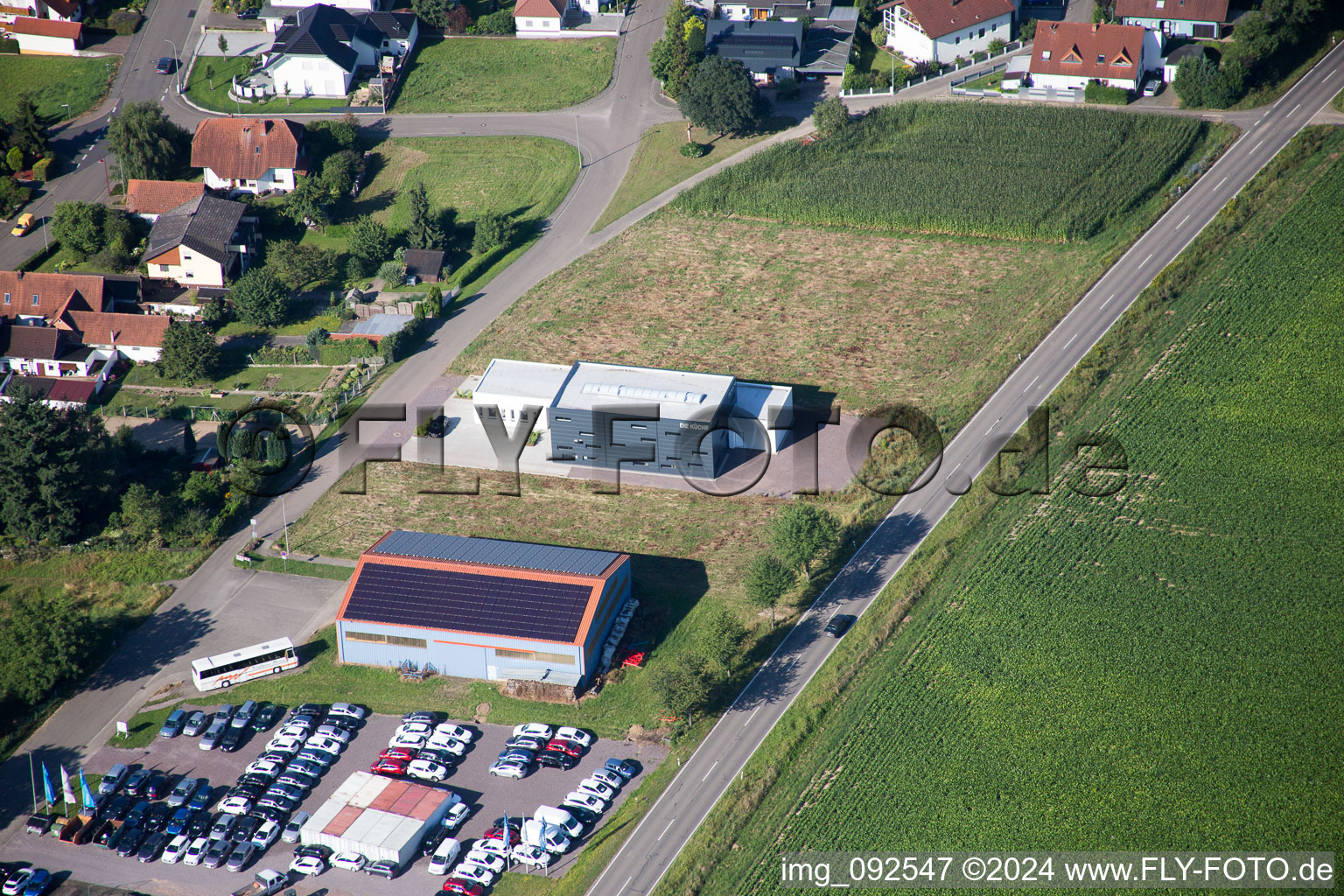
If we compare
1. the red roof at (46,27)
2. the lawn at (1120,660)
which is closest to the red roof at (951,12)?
the lawn at (1120,660)

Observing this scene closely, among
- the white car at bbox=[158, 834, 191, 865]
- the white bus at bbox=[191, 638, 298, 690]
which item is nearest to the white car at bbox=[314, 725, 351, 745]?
the white bus at bbox=[191, 638, 298, 690]

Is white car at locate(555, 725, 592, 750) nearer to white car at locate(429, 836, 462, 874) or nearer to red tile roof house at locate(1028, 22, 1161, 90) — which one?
white car at locate(429, 836, 462, 874)

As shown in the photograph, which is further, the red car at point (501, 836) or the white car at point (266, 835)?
the white car at point (266, 835)

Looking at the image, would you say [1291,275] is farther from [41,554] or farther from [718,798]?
[41,554]

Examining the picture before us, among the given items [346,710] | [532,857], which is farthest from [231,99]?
[532,857]

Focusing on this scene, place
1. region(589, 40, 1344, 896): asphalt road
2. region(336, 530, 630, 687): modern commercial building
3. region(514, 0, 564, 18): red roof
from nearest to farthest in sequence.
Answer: region(589, 40, 1344, 896): asphalt road, region(336, 530, 630, 687): modern commercial building, region(514, 0, 564, 18): red roof

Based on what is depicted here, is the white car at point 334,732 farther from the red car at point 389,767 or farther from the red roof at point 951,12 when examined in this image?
the red roof at point 951,12

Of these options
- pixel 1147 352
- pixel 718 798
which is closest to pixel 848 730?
pixel 718 798
